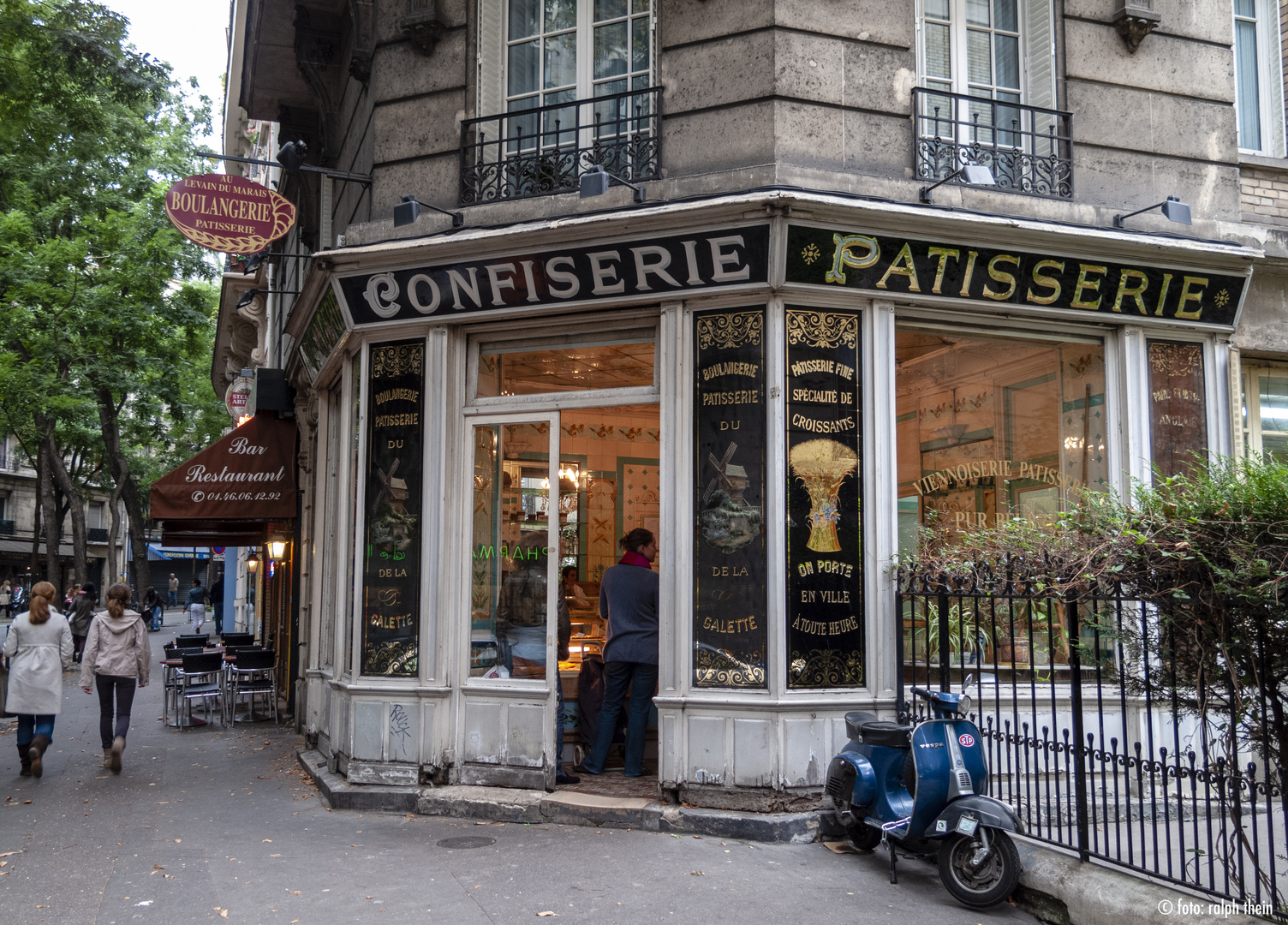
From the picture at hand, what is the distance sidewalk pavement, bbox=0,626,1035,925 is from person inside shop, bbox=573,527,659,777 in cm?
111

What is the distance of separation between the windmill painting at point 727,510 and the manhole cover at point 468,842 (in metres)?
2.53

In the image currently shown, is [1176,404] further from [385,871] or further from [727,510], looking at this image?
[385,871]

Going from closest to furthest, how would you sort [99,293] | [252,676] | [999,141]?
1. [999,141]
2. [252,676]
3. [99,293]

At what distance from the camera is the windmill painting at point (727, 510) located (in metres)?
7.32

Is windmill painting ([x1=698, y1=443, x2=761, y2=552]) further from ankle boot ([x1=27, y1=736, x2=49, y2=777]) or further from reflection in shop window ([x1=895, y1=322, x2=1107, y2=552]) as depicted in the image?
ankle boot ([x1=27, y1=736, x2=49, y2=777])

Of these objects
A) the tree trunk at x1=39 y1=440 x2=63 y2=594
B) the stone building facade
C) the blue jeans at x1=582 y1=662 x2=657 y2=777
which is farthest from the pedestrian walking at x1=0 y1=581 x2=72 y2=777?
the tree trunk at x1=39 y1=440 x2=63 y2=594

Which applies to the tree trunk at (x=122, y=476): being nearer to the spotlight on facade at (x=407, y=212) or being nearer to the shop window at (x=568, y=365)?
the spotlight on facade at (x=407, y=212)

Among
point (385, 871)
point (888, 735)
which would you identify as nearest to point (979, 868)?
point (888, 735)

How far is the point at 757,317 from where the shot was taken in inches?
295

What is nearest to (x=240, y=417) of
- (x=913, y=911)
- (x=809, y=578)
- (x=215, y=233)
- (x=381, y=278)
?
(x=215, y=233)

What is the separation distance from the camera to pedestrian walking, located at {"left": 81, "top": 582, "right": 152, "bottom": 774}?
32.9 feet

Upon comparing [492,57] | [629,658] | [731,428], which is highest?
[492,57]

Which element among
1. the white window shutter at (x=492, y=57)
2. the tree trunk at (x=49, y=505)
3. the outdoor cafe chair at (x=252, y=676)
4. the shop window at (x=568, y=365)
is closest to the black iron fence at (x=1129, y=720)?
the shop window at (x=568, y=365)

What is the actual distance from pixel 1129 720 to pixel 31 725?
9.75m
